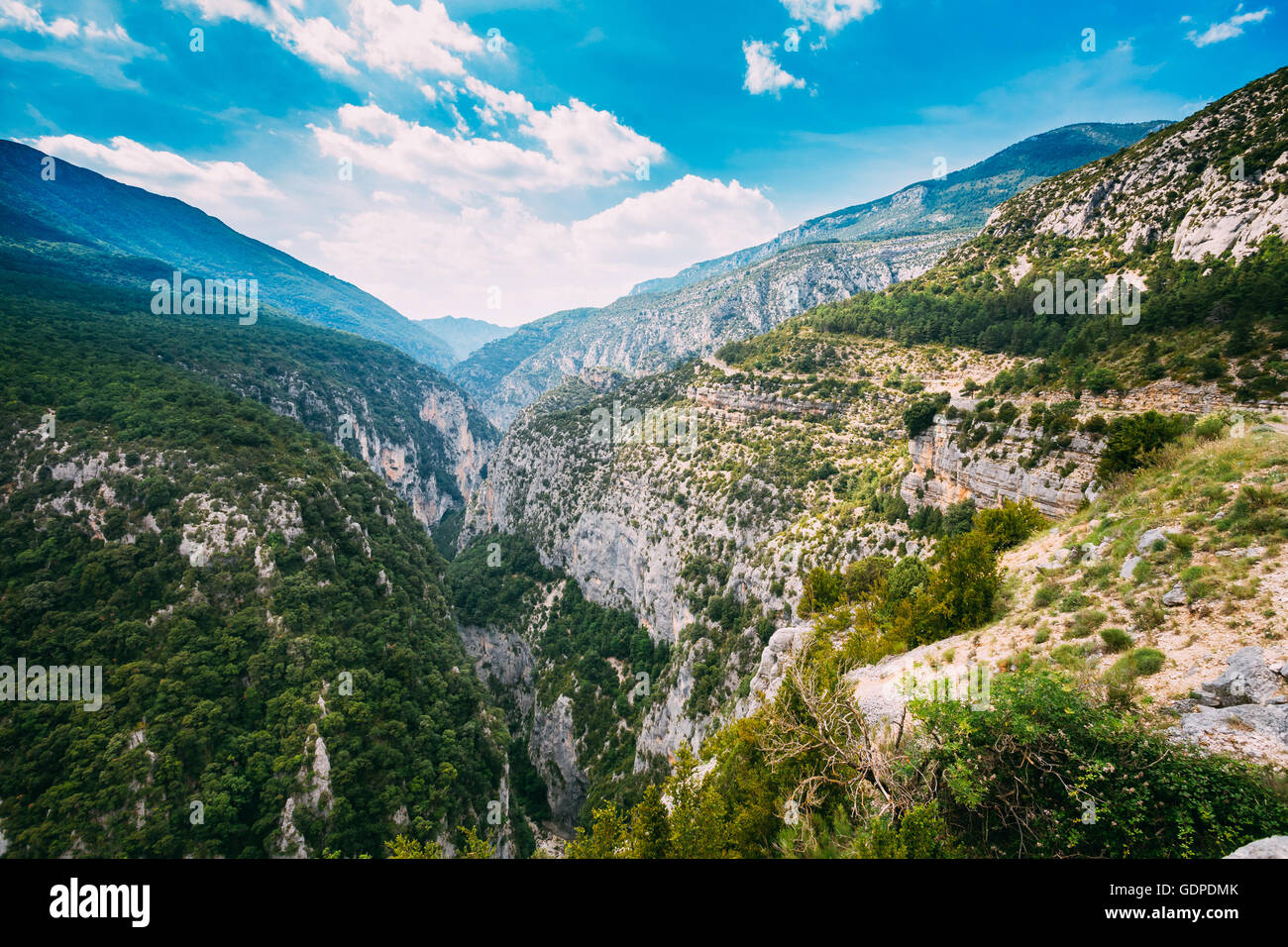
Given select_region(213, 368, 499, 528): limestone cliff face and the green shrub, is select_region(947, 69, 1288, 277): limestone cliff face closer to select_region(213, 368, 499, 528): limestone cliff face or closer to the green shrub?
the green shrub

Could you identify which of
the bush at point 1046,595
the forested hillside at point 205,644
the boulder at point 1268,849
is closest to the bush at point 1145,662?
the bush at point 1046,595

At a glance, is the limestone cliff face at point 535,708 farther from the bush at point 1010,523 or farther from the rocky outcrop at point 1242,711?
the rocky outcrop at point 1242,711

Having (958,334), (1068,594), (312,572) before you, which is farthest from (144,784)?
(958,334)

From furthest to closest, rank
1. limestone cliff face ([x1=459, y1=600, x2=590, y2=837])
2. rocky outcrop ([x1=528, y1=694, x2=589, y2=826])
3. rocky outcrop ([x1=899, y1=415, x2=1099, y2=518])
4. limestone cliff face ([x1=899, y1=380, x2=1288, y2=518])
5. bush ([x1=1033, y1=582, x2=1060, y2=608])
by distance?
limestone cliff face ([x1=459, y1=600, x2=590, y2=837]), rocky outcrop ([x1=528, y1=694, x2=589, y2=826]), rocky outcrop ([x1=899, y1=415, x2=1099, y2=518]), limestone cliff face ([x1=899, y1=380, x2=1288, y2=518]), bush ([x1=1033, y1=582, x2=1060, y2=608])

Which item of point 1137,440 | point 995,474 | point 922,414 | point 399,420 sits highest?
point 399,420

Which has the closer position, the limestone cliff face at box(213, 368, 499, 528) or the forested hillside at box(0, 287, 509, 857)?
the forested hillside at box(0, 287, 509, 857)

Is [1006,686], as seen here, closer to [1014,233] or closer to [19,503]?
[19,503]

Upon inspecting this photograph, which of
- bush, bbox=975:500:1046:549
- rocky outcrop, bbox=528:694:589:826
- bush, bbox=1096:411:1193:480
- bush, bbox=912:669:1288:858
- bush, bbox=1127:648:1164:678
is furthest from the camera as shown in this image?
rocky outcrop, bbox=528:694:589:826

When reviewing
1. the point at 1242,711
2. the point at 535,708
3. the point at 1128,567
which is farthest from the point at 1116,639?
the point at 535,708

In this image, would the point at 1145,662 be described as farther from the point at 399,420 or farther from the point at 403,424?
the point at 403,424

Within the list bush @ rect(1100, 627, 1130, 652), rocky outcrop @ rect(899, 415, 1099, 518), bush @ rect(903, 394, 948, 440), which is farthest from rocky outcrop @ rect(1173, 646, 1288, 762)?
bush @ rect(903, 394, 948, 440)

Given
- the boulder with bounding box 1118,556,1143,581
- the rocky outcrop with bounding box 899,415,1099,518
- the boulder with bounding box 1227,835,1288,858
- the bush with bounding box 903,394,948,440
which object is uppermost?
the bush with bounding box 903,394,948,440

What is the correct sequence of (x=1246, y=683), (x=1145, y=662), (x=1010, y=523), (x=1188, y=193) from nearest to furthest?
(x=1246, y=683) → (x=1145, y=662) → (x=1010, y=523) → (x=1188, y=193)
